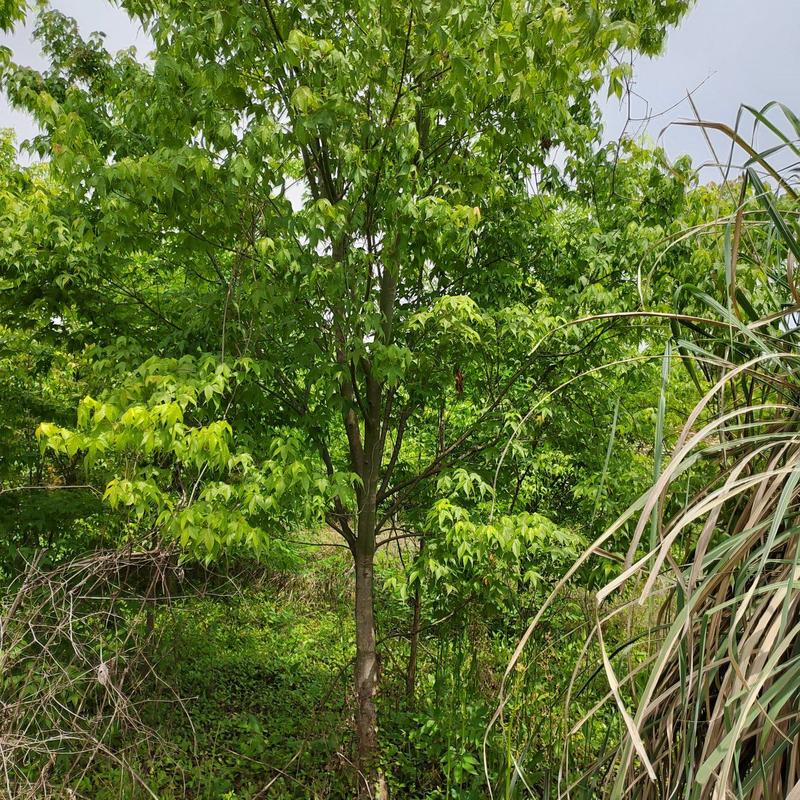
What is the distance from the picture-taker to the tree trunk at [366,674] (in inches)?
165

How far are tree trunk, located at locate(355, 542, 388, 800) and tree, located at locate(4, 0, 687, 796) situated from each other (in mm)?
15

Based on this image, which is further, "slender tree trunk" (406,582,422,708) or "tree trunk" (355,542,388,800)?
"slender tree trunk" (406,582,422,708)

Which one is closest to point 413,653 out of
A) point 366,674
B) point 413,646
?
point 413,646

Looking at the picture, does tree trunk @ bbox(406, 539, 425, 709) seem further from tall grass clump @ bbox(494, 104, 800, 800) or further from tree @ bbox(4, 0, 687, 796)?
tall grass clump @ bbox(494, 104, 800, 800)

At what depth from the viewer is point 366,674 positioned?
14.3ft

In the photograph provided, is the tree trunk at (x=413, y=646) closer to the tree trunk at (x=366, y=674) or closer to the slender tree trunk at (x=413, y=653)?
the slender tree trunk at (x=413, y=653)

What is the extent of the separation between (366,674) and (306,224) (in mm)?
2999

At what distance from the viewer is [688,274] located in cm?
336

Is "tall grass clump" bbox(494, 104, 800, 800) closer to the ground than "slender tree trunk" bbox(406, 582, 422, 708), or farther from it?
farther from it

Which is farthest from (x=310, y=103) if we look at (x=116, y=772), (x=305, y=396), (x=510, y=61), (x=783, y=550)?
(x=116, y=772)

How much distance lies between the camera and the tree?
2922 mm

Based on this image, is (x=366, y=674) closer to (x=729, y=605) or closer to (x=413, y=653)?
(x=413, y=653)

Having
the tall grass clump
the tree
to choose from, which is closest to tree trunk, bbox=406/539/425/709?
the tree

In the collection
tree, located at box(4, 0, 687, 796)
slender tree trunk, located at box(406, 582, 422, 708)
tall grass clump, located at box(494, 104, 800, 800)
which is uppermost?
tree, located at box(4, 0, 687, 796)
